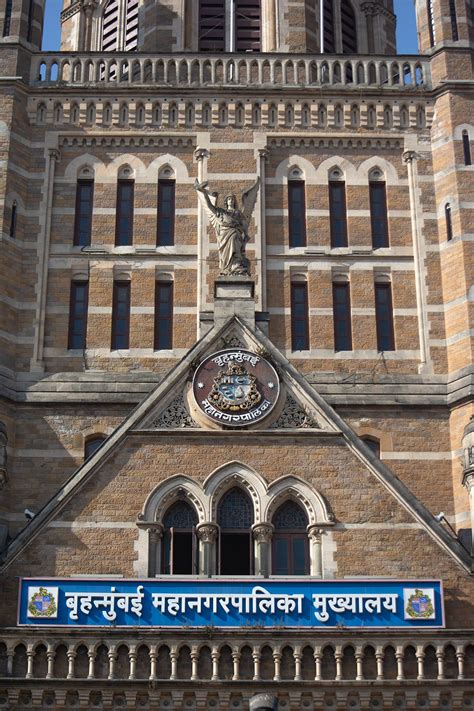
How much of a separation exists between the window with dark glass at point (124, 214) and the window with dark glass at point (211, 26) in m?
5.55

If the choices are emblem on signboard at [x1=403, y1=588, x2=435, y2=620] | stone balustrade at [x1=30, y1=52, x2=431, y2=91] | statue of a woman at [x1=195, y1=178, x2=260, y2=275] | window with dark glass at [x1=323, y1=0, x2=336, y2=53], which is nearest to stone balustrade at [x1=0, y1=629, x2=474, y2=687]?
emblem on signboard at [x1=403, y1=588, x2=435, y2=620]

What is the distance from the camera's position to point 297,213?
3061 cm

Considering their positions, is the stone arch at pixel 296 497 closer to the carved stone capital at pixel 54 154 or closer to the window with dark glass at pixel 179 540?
the window with dark glass at pixel 179 540

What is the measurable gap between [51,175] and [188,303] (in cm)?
425

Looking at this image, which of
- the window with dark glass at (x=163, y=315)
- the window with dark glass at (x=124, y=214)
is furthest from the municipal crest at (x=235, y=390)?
the window with dark glass at (x=124, y=214)

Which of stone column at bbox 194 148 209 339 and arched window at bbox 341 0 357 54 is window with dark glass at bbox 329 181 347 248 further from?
arched window at bbox 341 0 357 54

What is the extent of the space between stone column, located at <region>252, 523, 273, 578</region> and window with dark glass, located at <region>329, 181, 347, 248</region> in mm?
7611

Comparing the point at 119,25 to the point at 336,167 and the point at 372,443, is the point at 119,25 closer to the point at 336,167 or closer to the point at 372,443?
the point at 336,167

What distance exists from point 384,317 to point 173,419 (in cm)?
598

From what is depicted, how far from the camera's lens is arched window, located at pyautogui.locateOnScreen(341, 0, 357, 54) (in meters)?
36.4

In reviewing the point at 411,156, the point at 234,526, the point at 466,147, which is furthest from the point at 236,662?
the point at 466,147

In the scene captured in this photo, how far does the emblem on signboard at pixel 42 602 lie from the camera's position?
77.0ft

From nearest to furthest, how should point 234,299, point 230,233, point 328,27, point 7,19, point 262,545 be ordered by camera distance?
1. point 262,545
2. point 234,299
3. point 230,233
4. point 7,19
5. point 328,27

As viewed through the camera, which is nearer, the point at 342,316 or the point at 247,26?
the point at 342,316
